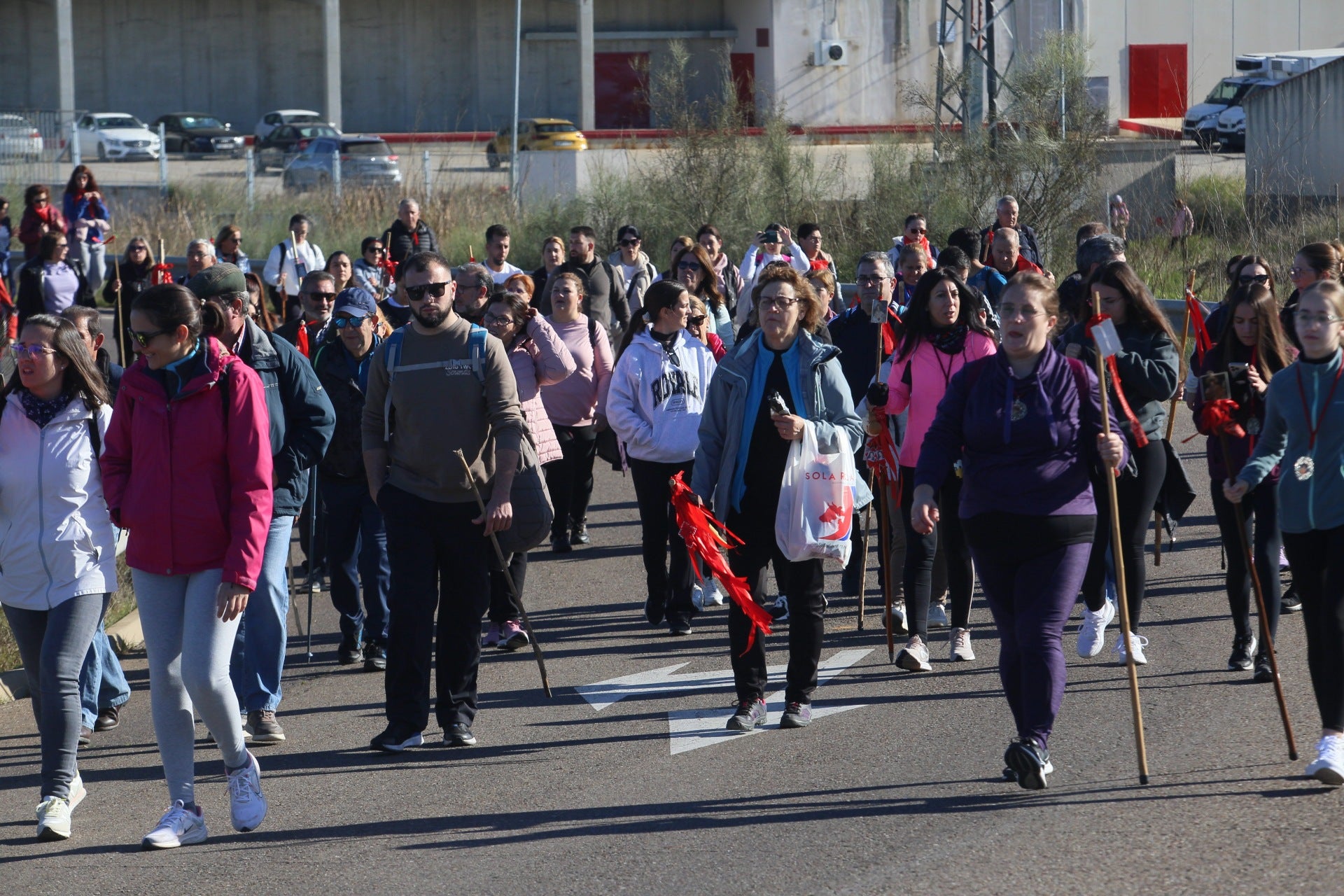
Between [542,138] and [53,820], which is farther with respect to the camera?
[542,138]

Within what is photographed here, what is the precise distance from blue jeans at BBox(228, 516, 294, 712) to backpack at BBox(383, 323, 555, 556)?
2.45 feet

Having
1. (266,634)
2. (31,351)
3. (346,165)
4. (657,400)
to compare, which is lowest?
(266,634)

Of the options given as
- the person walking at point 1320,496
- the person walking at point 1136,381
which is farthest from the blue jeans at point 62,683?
the person walking at point 1320,496

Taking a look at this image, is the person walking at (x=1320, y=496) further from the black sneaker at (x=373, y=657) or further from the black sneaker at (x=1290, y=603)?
the black sneaker at (x=373, y=657)

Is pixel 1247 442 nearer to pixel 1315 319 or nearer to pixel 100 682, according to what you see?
pixel 1315 319

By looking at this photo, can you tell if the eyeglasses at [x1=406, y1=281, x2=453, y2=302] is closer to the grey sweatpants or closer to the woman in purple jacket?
the grey sweatpants

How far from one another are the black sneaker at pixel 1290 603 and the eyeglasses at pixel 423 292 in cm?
518

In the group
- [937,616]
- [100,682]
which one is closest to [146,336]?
[100,682]

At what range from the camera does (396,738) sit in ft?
22.9

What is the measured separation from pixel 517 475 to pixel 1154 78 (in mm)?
54426

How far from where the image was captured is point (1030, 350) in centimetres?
596

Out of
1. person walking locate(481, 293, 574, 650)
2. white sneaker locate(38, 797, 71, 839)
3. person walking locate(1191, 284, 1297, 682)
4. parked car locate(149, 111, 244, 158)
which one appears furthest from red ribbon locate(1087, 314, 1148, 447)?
parked car locate(149, 111, 244, 158)

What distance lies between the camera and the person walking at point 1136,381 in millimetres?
7496

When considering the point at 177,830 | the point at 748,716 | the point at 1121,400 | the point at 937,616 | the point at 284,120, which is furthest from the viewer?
the point at 284,120
